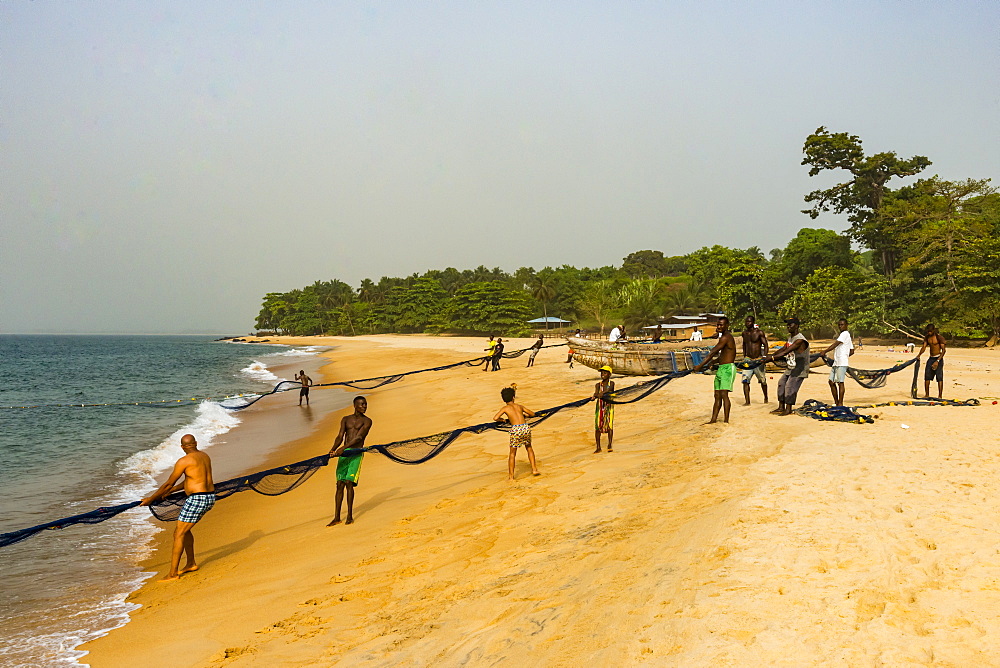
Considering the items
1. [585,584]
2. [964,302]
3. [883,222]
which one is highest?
[883,222]

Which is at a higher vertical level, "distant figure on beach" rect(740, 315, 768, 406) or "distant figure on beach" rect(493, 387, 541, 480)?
"distant figure on beach" rect(740, 315, 768, 406)

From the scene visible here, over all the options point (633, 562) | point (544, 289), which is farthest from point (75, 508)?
point (544, 289)

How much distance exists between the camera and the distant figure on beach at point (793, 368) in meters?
10.5

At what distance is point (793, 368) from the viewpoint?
10.5 m

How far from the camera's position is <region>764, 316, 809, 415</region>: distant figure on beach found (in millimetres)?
10484

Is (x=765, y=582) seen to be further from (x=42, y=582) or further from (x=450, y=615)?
(x=42, y=582)

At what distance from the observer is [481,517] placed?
720 centimetres

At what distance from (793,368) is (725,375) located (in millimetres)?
1414

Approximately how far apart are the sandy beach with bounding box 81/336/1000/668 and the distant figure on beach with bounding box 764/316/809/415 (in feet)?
1.96

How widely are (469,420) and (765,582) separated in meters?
11.7

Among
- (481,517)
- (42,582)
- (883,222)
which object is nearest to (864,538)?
(481,517)

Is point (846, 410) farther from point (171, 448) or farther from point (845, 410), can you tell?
point (171, 448)

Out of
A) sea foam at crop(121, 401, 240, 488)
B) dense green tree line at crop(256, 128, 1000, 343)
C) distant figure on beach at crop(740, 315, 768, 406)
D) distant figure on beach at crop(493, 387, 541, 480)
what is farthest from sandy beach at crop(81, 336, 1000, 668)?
dense green tree line at crop(256, 128, 1000, 343)

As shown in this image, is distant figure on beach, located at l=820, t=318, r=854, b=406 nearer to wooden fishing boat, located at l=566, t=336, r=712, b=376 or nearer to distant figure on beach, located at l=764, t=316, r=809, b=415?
distant figure on beach, located at l=764, t=316, r=809, b=415
